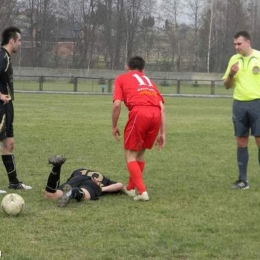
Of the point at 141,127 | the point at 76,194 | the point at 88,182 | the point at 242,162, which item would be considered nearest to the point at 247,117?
the point at 242,162

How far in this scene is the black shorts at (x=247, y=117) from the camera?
8.18m

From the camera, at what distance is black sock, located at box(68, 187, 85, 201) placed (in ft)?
23.0

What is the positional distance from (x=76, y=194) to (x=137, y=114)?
3.84 ft

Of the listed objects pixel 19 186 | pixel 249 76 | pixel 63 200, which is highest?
pixel 249 76

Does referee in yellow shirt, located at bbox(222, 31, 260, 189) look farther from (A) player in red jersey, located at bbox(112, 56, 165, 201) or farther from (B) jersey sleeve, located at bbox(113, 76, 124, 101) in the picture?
(B) jersey sleeve, located at bbox(113, 76, 124, 101)

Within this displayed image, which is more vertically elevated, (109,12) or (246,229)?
(109,12)

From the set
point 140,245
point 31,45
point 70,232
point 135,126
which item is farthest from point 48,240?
point 31,45

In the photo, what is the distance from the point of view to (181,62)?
3334 inches

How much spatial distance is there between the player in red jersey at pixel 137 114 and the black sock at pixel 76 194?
2.19 feet

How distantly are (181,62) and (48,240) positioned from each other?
8025 centimetres

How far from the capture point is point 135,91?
7.39m

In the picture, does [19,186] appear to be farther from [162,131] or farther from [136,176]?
[162,131]

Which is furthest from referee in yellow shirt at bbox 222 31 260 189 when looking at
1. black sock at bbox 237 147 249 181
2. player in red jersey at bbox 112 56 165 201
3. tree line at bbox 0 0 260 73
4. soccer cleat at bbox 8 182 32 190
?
tree line at bbox 0 0 260 73

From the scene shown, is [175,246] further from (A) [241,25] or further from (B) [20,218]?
(A) [241,25]
